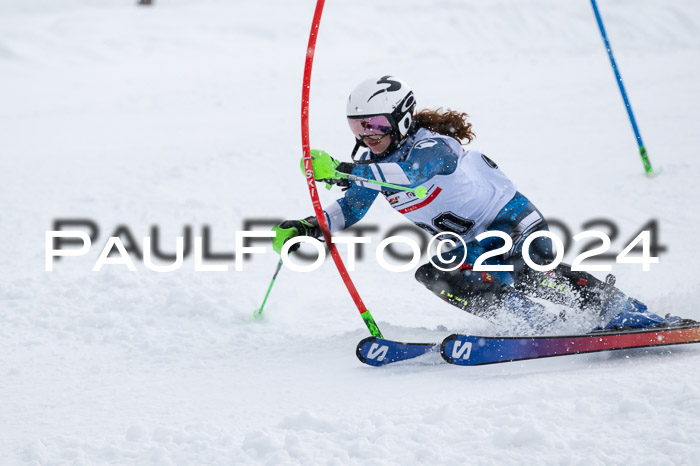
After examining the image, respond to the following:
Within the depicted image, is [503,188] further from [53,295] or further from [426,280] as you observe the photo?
[53,295]

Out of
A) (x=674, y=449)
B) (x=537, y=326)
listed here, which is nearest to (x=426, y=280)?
(x=537, y=326)

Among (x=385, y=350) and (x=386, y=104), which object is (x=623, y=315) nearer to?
(x=385, y=350)

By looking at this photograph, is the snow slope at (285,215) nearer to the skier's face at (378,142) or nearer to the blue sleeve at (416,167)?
the blue sleeve at (416,167)

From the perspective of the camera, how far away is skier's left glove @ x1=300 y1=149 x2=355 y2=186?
437cm

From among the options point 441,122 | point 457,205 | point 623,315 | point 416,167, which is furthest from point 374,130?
point 623,315

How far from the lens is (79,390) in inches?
173

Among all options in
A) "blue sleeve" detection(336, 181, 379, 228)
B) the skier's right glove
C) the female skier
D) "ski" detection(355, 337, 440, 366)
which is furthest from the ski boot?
the skier's right glove

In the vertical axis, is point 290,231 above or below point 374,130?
below

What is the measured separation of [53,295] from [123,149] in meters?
5.17

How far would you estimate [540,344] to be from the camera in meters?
4.15

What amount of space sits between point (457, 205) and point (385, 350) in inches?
38.8

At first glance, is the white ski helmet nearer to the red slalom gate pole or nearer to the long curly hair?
the long curly hair

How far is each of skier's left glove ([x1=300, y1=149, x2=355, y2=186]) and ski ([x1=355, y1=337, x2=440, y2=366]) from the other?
0.97 m

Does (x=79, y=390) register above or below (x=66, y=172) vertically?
below
